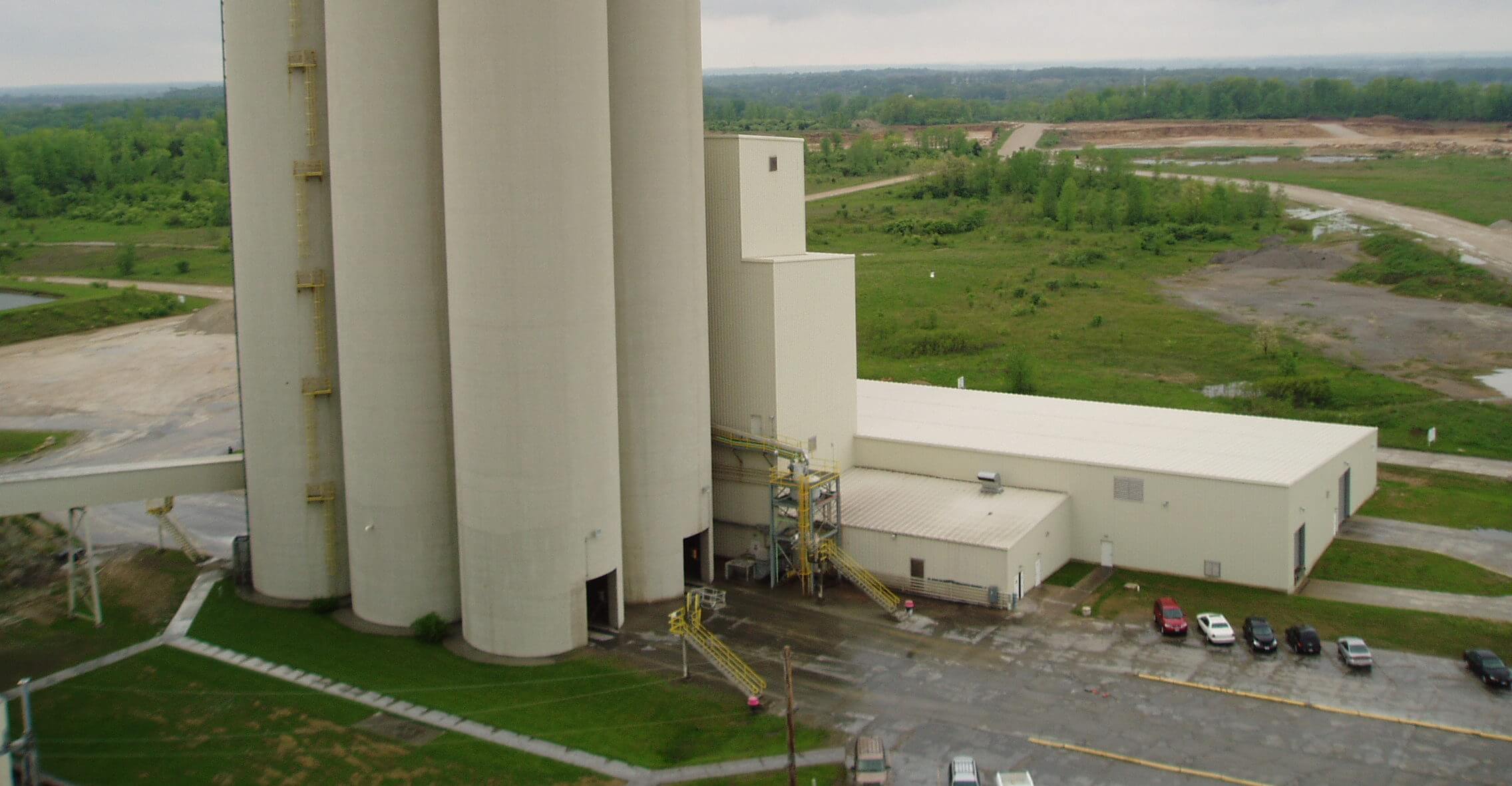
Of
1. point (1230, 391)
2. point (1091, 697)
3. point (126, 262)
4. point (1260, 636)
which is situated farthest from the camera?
point (126, 262)

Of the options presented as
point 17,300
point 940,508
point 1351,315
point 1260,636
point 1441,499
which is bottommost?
point 1260,636

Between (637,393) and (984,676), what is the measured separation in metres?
13.0

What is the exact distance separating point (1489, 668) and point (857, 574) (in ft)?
54.9

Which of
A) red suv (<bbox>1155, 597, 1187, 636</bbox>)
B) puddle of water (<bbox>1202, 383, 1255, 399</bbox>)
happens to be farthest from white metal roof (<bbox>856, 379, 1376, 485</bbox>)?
puddle of water (<bbox>1202, 383, 1255, 399</bbox>)

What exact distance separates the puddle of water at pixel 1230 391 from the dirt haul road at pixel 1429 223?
40.5m

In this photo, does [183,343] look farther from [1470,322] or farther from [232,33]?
[1470,322]

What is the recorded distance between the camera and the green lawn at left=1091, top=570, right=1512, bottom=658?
111ft

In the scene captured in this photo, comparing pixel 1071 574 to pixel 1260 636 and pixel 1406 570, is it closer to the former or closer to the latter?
pixel 1260 636

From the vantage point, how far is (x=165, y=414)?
6975 cm

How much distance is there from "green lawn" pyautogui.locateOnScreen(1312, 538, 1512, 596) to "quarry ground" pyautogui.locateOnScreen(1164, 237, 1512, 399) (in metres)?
27.0

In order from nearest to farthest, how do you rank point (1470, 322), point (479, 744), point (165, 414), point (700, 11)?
1. point (479, 744)
2. point (700, 11)
3. point (165, 414)
4. point (1470, 322)

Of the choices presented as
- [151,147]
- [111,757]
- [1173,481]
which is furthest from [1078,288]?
[151,147]

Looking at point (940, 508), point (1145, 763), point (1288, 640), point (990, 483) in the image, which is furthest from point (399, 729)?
point (1288, 640)

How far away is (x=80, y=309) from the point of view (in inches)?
3903
